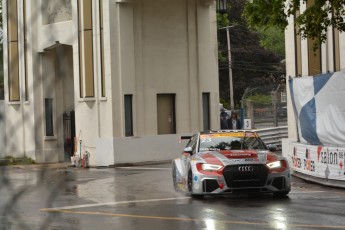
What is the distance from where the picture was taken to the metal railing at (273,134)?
40.2m

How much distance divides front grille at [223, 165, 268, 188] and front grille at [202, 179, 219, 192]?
0.77 feet

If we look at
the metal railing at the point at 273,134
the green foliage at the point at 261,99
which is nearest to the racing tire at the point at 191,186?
the metal railing at the point at 273,134

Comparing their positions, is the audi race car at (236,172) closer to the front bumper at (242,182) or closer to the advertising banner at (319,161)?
the front bumper at (242,182)

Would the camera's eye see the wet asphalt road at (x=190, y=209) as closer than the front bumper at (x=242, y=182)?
Yes

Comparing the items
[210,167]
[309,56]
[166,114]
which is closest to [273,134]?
[166,114]

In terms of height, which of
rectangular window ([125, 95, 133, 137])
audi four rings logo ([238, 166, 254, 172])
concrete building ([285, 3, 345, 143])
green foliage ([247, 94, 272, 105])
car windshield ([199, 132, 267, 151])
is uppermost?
concrete building ([285, 3, 345, 143])

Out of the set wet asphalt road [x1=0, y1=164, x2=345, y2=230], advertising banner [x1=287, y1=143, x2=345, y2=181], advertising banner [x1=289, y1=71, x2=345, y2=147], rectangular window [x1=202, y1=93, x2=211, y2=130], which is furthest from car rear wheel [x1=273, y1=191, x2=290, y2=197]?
rectangular window [x1=202, y1=93, x2=211, y2=130]

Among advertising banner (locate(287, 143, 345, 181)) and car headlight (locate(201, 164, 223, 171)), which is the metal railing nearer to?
advertising banner (locate(287, 143, 345, 181))

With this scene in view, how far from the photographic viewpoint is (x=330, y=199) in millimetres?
15883

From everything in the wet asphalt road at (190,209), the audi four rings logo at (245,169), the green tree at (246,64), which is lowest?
the wet asphalt road at (190,209)

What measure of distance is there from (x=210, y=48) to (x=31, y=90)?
33101 millimetres

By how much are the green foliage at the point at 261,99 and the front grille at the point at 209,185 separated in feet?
84.0

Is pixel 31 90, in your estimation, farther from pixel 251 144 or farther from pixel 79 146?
pixel 79 146

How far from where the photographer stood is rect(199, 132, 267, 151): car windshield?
1722 centimetres
